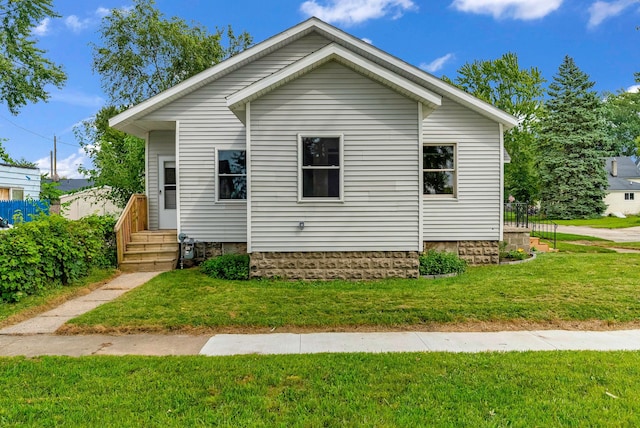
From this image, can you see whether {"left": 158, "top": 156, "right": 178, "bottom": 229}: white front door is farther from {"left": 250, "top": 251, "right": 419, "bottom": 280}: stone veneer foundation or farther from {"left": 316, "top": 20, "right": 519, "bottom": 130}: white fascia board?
{"left": 316, "top": 20, "right": 519, "bottom": 130}: white fascia board

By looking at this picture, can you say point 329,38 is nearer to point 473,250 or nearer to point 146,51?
point 473,250

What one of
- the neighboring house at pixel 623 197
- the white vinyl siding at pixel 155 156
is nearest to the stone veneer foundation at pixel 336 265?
the white vinyl siding at pixel 155 156

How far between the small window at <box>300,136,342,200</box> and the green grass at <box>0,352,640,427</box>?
436 centimetres

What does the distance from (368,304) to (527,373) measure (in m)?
2.64

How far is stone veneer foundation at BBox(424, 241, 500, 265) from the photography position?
31.9 ft

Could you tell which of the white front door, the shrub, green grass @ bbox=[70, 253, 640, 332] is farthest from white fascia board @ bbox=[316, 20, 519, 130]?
the white front door

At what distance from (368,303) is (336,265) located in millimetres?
2054

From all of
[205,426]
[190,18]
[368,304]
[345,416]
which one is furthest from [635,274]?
[190,18]

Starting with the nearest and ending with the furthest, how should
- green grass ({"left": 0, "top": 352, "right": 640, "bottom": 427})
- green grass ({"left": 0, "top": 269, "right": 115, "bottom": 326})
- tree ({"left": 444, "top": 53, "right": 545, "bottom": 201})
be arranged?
green grass ({"left": 0, "top": 352, "right": 640, "bottom": 427}) → green grass ({"left": 0, "top": 269, "right": 115, "bottom": 326}) → tree ({"left": 444, "top": 53, "right": 545, "bottom": 201})

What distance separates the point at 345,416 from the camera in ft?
9.37

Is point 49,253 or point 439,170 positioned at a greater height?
point 439,170

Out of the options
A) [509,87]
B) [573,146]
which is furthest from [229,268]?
[573,146]

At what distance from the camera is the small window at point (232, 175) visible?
32.5 ft

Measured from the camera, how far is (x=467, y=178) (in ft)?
31.8
